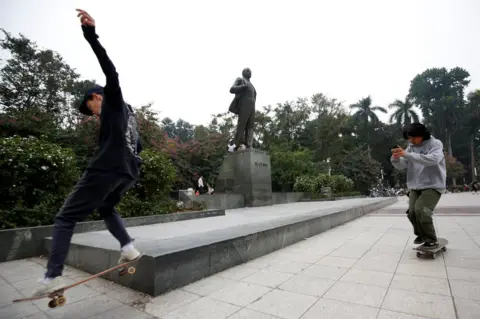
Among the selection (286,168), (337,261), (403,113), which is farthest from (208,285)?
(403,113)

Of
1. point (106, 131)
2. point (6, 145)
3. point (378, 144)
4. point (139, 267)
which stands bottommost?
point (139, 267)

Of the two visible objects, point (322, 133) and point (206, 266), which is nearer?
point (206, 266)

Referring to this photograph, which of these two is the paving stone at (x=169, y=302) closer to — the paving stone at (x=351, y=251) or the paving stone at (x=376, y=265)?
the paving stone at (x=376, y=265)

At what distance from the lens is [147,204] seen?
607 centimetres

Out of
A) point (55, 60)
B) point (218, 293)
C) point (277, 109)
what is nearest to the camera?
point (218, 293)

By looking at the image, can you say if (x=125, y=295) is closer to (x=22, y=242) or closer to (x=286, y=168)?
(x=22, y=242)

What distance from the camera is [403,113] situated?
1970 inches

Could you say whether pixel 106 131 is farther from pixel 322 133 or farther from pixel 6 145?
pixel 322 133

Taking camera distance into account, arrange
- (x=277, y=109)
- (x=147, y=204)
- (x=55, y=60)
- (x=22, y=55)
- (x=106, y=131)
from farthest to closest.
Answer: (x=277, y=109) → (x=55, y=60) → (x=22, y=55) → (x=147, y=204) → (x=106, y=131)

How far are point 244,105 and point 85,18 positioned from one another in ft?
29.7

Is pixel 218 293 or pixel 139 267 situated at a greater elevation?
pixel 139 267

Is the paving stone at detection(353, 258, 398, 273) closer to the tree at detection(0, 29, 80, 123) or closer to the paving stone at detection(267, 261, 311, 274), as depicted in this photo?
the paving stone at detection(267, 261, 311, 274)

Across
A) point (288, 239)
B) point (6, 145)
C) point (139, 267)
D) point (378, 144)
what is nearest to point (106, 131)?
point (139, 267)

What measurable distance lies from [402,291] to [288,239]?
6.50 feet
